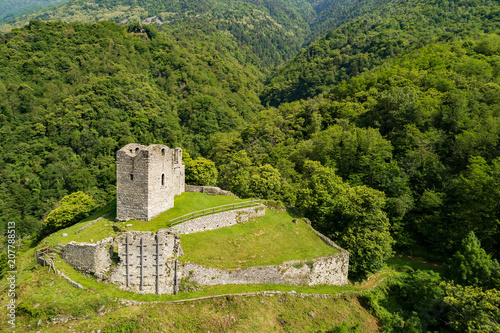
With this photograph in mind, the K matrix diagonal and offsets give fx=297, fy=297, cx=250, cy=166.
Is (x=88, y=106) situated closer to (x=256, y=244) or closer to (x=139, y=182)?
(x=139, y=182)

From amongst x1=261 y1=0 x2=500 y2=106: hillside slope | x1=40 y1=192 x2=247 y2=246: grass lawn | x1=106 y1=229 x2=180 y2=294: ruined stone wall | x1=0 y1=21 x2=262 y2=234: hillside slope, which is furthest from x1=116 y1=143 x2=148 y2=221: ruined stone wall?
x1=261 y1=0 x2=500 y2=106: hillside slope

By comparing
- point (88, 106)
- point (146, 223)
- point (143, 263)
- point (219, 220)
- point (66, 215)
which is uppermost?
point (88, 106)

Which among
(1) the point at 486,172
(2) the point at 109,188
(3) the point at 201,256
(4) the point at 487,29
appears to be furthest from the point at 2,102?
(4) the point at 487,29

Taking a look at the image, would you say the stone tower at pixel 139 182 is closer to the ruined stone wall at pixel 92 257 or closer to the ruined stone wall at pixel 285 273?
the ruined stone wall at pixel 92 257

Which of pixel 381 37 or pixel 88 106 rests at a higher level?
pixel 381 37

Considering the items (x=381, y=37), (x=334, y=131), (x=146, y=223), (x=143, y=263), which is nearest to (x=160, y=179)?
(x=146, y=223)

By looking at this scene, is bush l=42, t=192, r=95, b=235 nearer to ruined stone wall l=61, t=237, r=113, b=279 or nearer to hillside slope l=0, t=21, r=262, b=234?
ruined stone wall l=61, t=237, r=113, b=279
